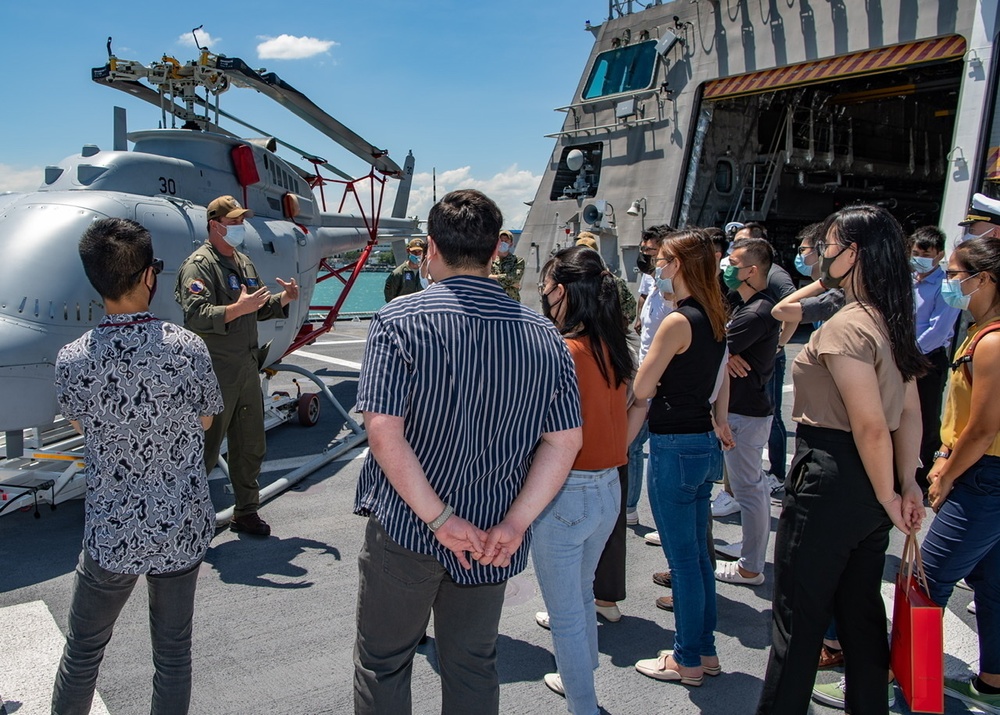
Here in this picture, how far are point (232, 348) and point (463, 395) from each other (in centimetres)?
283

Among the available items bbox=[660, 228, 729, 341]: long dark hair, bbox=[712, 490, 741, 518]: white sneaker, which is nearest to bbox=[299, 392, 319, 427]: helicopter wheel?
bbox=[712, 490, 741, 518]: white sneaker

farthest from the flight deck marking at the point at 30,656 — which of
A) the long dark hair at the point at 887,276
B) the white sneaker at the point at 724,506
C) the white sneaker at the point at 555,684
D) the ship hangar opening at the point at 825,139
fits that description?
the ship hangar opening at the point at 825,139

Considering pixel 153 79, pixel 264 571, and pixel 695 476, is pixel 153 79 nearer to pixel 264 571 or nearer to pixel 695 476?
pixel 264 571

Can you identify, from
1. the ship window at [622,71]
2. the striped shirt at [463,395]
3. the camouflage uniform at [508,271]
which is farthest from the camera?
the ship window at [622,71]

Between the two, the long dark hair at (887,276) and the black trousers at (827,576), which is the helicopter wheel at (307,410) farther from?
the long dark hair at (887,276)

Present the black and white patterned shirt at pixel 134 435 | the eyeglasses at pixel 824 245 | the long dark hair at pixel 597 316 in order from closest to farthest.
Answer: the black and white patterned shirt at pixel 134 435 → the eyeglasses at pixel 824 245 → the long dark hair at pixel 597 316

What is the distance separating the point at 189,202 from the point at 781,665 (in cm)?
538

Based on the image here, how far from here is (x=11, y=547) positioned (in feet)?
13.6

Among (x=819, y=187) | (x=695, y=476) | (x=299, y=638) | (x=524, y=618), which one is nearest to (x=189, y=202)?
(x=299, y=638)

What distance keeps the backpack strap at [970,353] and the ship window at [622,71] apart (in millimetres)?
9638

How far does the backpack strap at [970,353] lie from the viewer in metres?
2.64

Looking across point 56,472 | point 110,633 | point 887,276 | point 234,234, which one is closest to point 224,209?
point 234,234

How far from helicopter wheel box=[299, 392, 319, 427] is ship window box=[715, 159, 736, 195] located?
7867 millimetres

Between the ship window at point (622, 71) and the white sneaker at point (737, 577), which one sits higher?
the ship window at point (622, 71)
